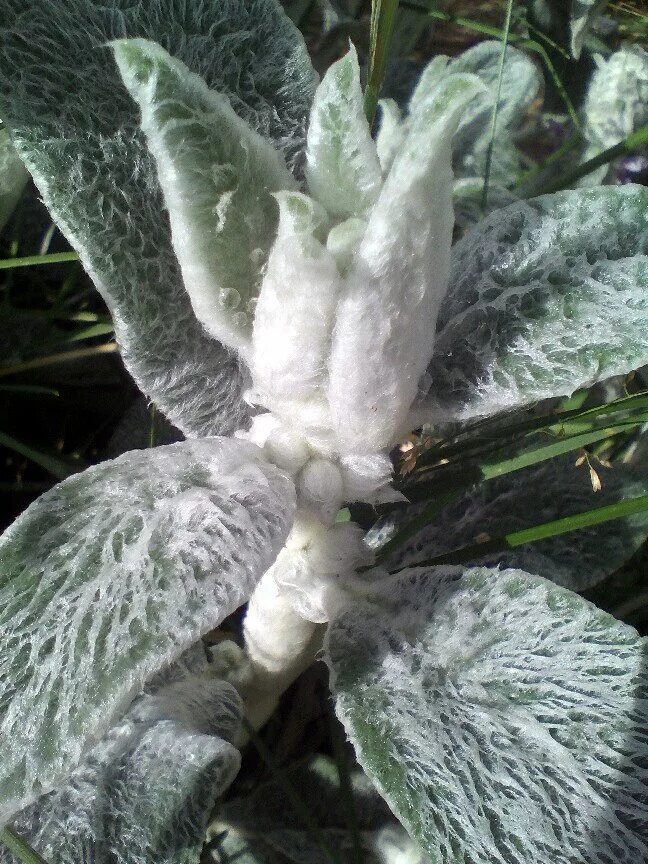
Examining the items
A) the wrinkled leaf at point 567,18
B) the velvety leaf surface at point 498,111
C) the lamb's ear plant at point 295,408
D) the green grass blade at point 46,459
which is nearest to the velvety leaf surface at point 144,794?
the lamb's ear plant at point 295,408

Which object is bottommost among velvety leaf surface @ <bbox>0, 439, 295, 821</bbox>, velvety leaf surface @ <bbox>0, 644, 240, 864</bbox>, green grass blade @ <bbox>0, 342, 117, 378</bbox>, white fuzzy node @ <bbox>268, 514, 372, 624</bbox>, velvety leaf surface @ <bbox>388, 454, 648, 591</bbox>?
velvety leaf surface @ <bbox>388, 454, 648, 591</bbox>

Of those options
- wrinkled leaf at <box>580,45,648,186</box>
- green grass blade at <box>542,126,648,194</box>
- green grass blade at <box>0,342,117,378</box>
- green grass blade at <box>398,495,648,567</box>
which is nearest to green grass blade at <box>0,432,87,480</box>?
green grass blade at <box>0,342,117,378</box>

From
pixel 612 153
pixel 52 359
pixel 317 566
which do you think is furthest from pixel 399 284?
pixel 52 359

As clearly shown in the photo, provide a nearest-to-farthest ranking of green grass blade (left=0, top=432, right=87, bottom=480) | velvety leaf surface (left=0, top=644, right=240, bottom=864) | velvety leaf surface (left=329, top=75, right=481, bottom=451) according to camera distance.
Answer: velvety leaf surface (left=329, top=75, right=481, bottom=451)
velvety leaf surface (left=0, top=644, right=240, bottom=864)
green grass blade (left=0, top=432, right=87, bottom=480)

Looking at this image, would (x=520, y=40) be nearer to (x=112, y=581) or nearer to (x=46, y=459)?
(x=46, y=459)

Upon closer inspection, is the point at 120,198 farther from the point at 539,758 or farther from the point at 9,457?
the point at 9,457

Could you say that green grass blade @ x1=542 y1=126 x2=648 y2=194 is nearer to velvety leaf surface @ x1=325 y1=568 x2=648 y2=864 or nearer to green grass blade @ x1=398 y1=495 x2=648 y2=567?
green grass blade @ x1=398 y1=495 x2=648 y2=567
